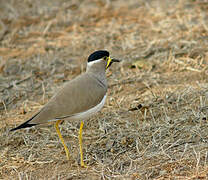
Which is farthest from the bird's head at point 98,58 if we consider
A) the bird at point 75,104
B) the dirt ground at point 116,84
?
the dirt ground at point 116,84

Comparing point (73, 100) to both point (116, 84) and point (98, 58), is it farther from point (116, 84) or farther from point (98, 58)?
point (116, 84)

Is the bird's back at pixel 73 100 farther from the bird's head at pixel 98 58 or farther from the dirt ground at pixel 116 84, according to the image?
the dirt ground at pixel 116 84

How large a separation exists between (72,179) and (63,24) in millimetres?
5699

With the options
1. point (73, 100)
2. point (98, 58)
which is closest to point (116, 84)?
point (98, 58)

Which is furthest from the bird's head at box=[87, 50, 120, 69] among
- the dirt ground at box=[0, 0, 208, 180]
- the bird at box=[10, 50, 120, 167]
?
the dirt ground at box=[0, 0, 208, 180]

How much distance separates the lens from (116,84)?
5918 millimetres

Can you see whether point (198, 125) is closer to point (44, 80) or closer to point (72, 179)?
point (72, 179)

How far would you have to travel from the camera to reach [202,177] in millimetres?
3338

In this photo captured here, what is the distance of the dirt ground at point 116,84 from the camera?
3865mm

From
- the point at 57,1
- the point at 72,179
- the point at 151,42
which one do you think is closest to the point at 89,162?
the point at 72,179

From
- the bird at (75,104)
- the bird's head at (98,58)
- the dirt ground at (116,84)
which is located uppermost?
the bird's head at (98,58)

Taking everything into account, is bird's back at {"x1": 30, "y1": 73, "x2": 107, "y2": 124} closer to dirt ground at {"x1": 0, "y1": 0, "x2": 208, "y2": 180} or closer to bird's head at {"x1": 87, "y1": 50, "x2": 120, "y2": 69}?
bird's head at {"x1": 87, "y1": 50, "x2": 120, "y2": 69}

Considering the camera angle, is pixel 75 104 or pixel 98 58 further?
A: pixel 98 58

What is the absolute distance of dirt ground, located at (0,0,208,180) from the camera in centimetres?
387
